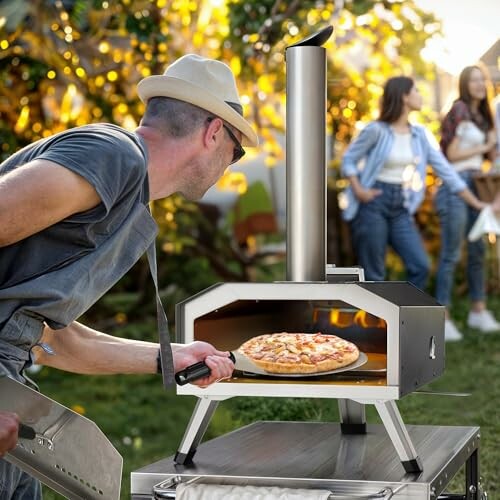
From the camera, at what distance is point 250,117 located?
723 cm

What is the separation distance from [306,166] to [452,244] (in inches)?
130

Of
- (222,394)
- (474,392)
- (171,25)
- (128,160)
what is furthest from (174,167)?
(171,25)

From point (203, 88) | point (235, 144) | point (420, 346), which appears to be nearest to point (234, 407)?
point (420, 346)

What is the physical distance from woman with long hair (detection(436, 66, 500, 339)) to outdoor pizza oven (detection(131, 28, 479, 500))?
113 inches

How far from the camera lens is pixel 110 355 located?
2613 mm

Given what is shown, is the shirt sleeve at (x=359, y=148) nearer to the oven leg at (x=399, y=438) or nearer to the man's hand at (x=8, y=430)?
the oven leg at (x=399, y=438)

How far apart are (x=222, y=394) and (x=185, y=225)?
5094 mm

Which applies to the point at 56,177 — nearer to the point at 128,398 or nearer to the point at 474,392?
the point at 474,392

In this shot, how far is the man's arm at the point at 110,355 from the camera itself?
2.57m

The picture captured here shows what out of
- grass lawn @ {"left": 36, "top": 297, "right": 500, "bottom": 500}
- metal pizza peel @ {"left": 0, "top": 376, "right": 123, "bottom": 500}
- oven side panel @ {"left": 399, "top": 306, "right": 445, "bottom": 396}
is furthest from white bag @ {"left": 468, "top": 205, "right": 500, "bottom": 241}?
metal pizza peel @ {"left": 0, "top": 376, "right": 123, "bottom": 500}

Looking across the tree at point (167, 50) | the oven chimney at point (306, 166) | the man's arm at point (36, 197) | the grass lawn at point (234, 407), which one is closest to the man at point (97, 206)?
the man's arm at point (36, 197)

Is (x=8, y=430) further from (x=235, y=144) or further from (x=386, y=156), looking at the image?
(x=386, y=156)

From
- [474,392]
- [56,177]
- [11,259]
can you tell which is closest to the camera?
[56,177]

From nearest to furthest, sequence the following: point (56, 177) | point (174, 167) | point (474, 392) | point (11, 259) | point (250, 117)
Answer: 1. point (56, 177)
2. point (11, 259)
3. point (174, 167)
4. point (474, 392)
5. point (250, 117)
